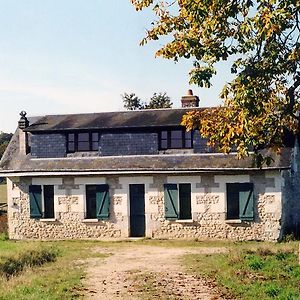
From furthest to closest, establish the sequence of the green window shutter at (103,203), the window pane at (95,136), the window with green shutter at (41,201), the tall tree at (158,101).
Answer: the tall tree at (158,101), the window pane at (95,136), the window with green shutter at (41,201), the green window shutter at (103,203)

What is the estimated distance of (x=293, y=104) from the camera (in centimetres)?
1295

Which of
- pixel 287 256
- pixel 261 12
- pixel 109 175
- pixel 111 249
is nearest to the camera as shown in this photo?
pixel 261 12

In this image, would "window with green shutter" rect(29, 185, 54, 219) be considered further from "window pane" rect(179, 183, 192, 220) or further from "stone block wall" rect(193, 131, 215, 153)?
"stone block wall" rect(193, 131, 215, 153)

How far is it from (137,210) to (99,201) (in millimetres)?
1552

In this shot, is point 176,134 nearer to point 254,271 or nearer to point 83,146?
point 83,146

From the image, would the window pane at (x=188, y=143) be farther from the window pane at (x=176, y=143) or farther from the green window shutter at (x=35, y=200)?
the green window shutter at (x=35, y=200)

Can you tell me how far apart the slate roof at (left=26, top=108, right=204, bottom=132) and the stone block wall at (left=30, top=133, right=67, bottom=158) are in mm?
340

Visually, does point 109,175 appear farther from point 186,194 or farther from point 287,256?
point 287,256

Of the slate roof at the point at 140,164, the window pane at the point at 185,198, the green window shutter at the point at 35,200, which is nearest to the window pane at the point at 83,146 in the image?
the slate roof at the point at 140,164

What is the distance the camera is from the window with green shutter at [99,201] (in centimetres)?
2178

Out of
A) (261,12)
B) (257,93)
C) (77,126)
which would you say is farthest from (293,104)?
(77,126)

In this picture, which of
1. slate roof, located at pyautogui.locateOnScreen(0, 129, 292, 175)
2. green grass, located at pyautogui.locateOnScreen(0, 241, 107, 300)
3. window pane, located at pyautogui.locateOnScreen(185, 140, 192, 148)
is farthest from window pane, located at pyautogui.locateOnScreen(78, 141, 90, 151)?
green grass, located at pyautogui.locateOnScreen(0, 241, 107, 300)

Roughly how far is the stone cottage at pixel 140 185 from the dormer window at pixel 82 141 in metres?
0.04

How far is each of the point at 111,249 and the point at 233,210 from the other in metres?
4.90
